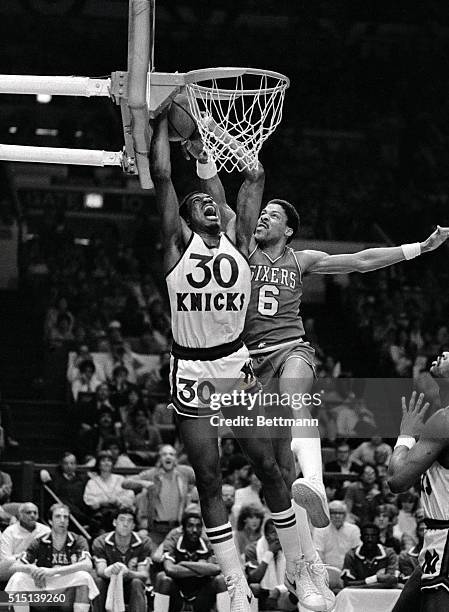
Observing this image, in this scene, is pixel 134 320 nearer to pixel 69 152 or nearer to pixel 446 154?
pixel 446 154

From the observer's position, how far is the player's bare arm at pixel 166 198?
331 inches

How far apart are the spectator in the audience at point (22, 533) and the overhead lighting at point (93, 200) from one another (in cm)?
1363

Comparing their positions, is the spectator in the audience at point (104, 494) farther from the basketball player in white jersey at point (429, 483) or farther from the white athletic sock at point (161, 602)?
the basketball player in white jersey at point (429, 483)

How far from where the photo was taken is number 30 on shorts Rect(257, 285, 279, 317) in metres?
9.32

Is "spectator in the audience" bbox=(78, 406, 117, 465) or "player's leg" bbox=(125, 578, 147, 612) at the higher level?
"spectator in the audience" bbox=(78, 406, 117, 465)

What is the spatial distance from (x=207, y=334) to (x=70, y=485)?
779 centimetres

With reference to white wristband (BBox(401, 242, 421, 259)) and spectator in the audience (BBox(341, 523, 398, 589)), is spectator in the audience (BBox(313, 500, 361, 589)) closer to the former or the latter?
spectator in the audience (BBox(341, 523, 398, 589))

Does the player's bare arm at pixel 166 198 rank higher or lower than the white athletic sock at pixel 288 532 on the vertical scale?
higher

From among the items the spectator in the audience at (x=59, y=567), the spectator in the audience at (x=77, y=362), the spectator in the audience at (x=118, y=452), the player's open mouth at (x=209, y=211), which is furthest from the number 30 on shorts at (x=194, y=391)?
the spectator in the audience at (x=77, y=362)

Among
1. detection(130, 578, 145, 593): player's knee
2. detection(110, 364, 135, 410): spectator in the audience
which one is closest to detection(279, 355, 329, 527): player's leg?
detection(130, 578, 145, 593): player's knee

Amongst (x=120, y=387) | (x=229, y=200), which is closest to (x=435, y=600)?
(x=120, y=387)

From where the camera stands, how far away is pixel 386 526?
49.4 feet

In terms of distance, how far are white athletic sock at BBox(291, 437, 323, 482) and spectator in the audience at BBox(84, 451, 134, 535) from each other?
263 inches

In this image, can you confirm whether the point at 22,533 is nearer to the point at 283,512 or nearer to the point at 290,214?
the point at 283,512
